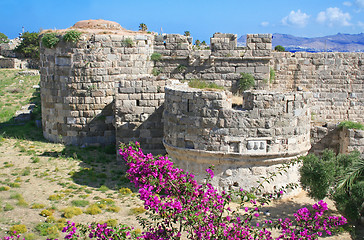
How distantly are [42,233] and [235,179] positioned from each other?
4676mm

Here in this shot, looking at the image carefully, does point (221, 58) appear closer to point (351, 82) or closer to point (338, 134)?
point (338, 134)

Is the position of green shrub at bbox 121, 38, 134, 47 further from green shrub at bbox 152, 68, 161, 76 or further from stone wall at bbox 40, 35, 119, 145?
green shrub at bbox 152, 68, 161, 76

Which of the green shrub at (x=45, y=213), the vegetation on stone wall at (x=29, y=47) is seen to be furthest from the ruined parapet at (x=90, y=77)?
the vegetation on stone wall at (x=29, y=47)

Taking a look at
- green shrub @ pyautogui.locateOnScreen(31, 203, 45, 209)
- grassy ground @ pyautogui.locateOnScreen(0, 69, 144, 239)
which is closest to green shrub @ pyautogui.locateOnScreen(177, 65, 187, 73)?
grassy ground @ pyautogui.locateOnScreen(0, 69, 144, 239)

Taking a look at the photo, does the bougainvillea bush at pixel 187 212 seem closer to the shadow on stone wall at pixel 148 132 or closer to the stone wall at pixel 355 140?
the stone wall at pixel 355 140

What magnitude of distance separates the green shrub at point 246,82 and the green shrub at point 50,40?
22.8 ft

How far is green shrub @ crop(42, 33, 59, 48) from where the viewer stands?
47.5 ft

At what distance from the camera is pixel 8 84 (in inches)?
1156

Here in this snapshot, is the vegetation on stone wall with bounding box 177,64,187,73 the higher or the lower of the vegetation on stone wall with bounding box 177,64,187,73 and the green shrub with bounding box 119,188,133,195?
the higher

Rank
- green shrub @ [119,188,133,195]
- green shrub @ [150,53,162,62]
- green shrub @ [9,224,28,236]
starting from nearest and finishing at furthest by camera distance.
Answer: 1. green shrub @ [9,224,28,236]
2. green shrub @ [119,188,133,195]
3. green shrub @ [150,53,162,62]

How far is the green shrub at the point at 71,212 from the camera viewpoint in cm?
931

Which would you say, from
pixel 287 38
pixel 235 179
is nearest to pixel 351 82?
pixel 235 179

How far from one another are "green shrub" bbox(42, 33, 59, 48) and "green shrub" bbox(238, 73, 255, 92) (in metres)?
6.96

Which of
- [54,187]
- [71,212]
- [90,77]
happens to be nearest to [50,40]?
[90,77]
